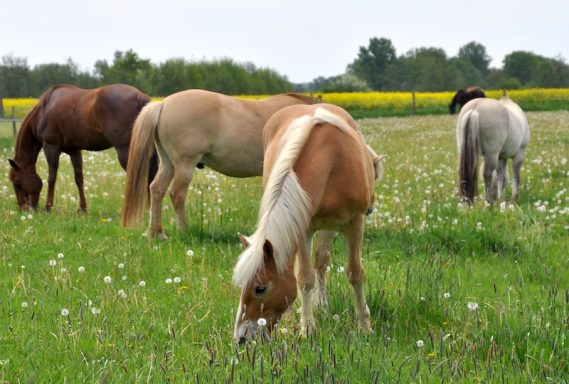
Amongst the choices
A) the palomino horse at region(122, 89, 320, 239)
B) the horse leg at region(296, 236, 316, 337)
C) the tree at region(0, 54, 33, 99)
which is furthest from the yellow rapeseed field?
the horse leg at region(296, 236, 316, 337)

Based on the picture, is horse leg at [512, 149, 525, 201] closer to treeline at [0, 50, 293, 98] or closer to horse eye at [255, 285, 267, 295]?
horse eye at [255, 285, 267, 295]

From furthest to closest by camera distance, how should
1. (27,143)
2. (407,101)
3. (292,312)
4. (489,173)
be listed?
(407,101) → (27,143) → (489,173) → (292,312)

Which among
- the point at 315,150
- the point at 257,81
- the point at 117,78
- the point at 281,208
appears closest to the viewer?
the point at 281,208

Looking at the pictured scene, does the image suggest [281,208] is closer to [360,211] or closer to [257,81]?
[360,211]

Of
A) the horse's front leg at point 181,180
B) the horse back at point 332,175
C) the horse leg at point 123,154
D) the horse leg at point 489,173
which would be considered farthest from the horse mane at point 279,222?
the horse leg at point 489,173

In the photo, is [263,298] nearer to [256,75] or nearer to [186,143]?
[186,143]

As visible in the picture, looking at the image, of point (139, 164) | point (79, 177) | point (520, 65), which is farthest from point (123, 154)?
point (520, 65)

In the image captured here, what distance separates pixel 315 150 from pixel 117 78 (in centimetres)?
6198

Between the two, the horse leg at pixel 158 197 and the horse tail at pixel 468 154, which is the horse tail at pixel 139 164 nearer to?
the horse leg at pixel 158 197

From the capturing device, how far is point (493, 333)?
14.5 feet

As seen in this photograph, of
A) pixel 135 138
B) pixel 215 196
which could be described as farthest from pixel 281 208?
pixel 215 196

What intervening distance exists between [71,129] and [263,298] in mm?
8189

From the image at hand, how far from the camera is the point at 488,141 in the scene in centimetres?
1091

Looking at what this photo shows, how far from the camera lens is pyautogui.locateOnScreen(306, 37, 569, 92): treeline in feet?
278
